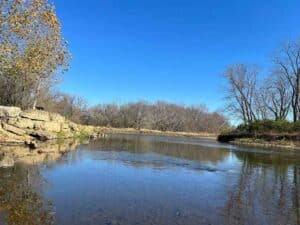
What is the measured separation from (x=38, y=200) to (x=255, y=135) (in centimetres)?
4811

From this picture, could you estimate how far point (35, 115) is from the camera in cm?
3069

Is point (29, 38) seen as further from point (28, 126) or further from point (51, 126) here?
point (51, 126)

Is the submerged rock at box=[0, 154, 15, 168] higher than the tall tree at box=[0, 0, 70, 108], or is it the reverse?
the tall tree at box=[0, 0, 70, 108]

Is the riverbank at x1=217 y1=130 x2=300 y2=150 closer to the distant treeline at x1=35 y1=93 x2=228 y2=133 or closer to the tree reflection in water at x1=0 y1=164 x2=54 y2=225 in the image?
the tree reflection in water at x1=0 y1=164 x2=54 y2=225

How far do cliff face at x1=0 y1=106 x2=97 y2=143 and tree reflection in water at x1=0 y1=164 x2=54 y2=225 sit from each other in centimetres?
1318

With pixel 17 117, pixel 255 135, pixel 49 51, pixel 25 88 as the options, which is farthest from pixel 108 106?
pixel 49 51

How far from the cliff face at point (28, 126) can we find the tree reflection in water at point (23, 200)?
13177 mm

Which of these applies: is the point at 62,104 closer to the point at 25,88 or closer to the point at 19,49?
the point at 25,88

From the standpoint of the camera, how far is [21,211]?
7.38m

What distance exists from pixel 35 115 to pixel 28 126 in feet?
7.28

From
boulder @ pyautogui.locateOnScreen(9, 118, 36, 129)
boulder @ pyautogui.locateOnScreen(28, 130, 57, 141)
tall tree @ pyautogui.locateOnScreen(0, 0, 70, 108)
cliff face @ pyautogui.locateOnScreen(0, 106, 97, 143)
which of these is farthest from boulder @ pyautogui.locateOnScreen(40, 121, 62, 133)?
tall tree @ pyautogui.locateOnScreen(0, 0, 70, 108)

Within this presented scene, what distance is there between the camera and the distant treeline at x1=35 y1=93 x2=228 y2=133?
112750 millimetres

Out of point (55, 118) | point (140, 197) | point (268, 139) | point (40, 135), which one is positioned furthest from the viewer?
point (268, 139)

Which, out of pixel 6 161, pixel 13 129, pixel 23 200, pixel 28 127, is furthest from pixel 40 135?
pixel 23 200
